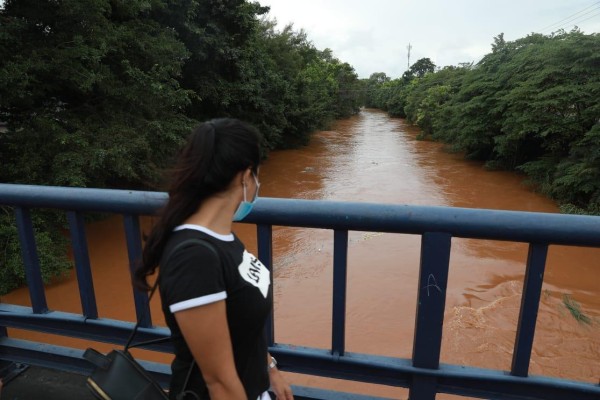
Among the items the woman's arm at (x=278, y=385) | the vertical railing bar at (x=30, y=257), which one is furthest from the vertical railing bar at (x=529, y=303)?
the vertical railing bar at (x=30, y=257)

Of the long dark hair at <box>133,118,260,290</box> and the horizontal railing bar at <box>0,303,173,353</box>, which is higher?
the long dark hair at <box>133,118,260,290</box>

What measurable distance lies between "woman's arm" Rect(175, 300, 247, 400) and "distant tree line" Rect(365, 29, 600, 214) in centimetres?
1170

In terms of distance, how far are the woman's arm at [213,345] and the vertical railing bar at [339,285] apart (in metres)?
0.53

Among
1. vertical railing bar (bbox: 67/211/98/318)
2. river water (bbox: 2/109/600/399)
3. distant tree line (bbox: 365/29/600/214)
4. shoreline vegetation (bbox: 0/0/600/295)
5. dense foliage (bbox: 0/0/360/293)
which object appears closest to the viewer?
vertical railing bar (bbox: 67/211/98/318)

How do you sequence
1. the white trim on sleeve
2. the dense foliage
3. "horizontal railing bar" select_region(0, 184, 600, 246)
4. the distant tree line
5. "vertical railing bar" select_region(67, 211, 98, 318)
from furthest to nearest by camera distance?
the distant tree line < the dense foliage < "vertical railing bar" select_region(67, 211, 98, 318) < "horizontal railing bar" select_region(0, 184, 600, 246) < the white trim on sleeve

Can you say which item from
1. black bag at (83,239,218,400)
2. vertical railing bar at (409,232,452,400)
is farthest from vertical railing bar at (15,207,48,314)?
vertical railing bar at (409,232,452,400)

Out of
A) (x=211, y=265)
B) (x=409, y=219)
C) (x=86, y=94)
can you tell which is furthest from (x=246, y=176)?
(x=86, y=94)

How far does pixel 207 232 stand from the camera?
111cm

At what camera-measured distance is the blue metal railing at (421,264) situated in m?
1.36

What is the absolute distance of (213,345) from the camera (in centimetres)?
105

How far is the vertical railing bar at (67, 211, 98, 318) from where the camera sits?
1766 millimetres

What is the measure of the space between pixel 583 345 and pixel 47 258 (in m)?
7.88

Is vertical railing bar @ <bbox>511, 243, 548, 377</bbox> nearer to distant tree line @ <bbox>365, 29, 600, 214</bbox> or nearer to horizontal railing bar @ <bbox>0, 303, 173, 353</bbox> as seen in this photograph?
horizontal railing bar @ <bbox>0, 303, 173, 353</bbox>

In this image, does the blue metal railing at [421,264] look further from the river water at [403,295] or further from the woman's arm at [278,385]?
the river water at [403,295]
